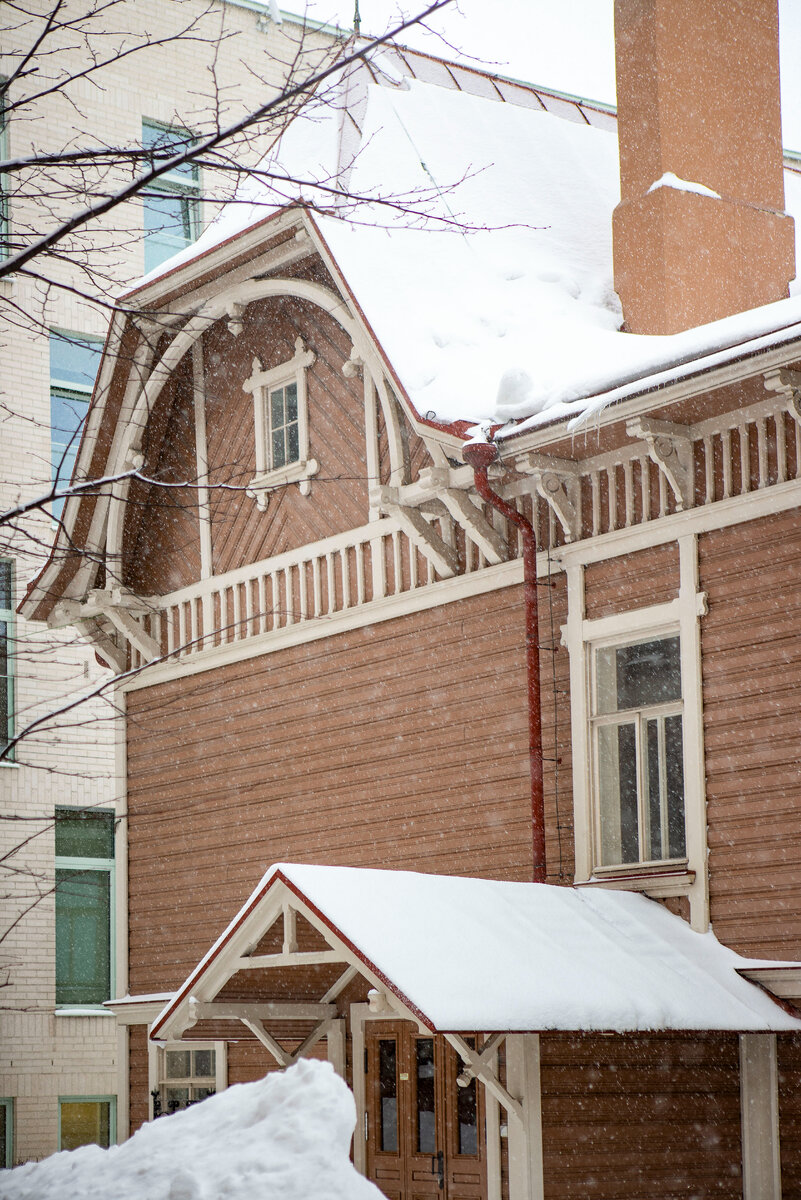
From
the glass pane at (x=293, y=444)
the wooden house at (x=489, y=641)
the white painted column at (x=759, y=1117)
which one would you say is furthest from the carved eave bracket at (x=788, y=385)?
the glass pane at (x=293, y=444)

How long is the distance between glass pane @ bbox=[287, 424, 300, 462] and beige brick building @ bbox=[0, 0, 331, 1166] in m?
5.57

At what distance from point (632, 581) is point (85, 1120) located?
13.5 meters

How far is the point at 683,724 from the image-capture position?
11531mm

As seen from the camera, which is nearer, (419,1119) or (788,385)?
(788,385)

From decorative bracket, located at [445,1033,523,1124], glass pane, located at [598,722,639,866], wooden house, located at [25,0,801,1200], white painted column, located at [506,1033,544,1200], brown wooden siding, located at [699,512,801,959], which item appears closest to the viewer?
decorative bracket, located at [445,1033,523,1124]

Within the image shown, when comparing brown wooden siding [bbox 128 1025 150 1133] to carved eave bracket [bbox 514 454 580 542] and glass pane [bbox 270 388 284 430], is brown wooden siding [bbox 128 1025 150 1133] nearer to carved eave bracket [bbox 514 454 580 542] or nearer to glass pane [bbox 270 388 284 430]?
glass pane [bbox 270 388 284 430]

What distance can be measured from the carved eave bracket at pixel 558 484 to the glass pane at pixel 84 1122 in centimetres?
1288

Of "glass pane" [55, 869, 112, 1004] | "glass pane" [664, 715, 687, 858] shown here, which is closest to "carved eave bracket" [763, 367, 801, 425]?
"glass pane" [664, 715, 687, 858]

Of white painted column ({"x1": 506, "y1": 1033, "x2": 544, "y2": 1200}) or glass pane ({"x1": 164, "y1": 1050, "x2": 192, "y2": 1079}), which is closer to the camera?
white painted column ({"x1": 506, "y1": 1033, "x2": 544, "y2": 1200})

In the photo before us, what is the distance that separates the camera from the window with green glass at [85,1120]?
21453mm

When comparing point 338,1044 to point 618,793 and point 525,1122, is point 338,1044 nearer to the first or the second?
point 618,793

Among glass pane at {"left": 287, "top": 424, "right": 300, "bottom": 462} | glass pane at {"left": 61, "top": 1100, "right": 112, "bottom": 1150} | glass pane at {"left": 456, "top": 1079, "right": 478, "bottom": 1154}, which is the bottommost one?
glass pane at {"left": 61, "top": 1100, "right": 112, "bottom": 1150}

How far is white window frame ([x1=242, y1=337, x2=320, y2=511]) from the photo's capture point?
1471cm

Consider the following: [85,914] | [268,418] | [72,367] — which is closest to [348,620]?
[268,418]
